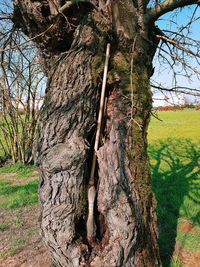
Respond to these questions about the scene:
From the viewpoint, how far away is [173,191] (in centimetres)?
416

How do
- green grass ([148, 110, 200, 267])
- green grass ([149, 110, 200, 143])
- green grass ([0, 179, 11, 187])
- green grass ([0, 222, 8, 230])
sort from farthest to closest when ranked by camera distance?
green grass ([149, 110, 200, 143]) < green grass ([0, 179, 11, 187]) < green grass ([0, 222, 8, 230]) < green grass ([148, 110, 200, 267])

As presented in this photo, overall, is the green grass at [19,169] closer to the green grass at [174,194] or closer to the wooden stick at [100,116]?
the green grass at [174,194]

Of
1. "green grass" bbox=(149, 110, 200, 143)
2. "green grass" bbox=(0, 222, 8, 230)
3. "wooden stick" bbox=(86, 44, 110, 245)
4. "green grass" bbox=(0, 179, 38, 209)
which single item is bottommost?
"green grass" bbox=(0, 222, 8, 230)

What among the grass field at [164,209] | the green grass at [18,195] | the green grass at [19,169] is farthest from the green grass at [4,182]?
the green grass at [19,169]

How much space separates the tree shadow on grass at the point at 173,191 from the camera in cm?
295

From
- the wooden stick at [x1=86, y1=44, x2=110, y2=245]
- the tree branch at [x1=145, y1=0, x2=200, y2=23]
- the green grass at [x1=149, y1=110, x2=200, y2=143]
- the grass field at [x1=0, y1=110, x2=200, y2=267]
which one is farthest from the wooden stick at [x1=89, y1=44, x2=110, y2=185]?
the green grass at [x1=149, y1=110, x2=200, y2=143]

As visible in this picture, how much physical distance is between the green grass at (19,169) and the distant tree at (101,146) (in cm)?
389

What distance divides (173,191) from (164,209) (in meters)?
0.73

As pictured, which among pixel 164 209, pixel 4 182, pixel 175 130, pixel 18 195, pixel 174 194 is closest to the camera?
pixel 164 209

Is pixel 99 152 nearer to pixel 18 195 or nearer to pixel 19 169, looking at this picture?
pixel 18 195

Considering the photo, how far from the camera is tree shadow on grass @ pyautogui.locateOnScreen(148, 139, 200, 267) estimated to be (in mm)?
2946

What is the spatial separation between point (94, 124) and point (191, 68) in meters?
1.17

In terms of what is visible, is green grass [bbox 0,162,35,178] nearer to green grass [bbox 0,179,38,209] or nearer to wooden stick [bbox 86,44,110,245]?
green grass [bbox 0,179,38,209]

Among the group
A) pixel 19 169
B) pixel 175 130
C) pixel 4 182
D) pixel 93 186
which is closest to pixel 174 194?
pixel 93 186
